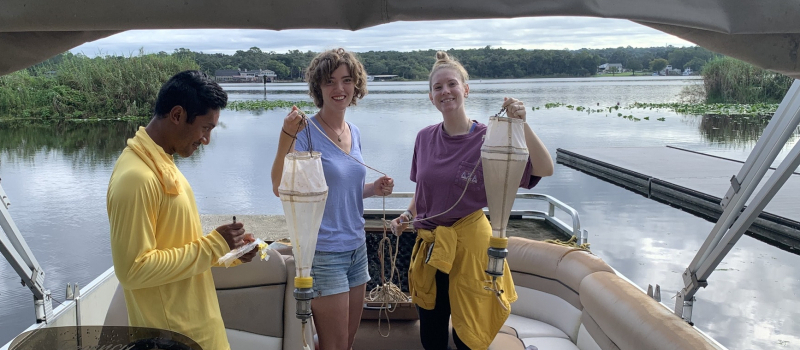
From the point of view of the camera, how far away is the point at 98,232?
37.4 ft

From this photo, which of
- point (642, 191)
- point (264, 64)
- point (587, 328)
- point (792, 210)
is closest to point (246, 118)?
point (264, 64)

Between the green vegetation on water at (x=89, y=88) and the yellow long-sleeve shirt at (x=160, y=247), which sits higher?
the yellow long-sleeve shirt at (x=160, y=247)

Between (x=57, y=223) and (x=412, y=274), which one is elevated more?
(x=412, y=274)

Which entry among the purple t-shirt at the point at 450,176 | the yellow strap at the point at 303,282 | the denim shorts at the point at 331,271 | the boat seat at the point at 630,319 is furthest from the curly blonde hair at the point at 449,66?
the boat seat at the point at 630,319

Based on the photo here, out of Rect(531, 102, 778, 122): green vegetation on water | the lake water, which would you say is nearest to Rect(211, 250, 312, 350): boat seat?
the lake water

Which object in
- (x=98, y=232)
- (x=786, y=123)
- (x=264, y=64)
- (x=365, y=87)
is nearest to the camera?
(x=786, y=123)

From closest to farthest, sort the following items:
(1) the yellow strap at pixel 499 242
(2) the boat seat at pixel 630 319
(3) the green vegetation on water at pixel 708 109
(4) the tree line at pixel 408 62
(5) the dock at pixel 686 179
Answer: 1. (1) the yellow strap at pixel 499 242
2. (2) the boat seat at pixel 630 319
3. (4) the tree line at pixel 408 62
4. (5) the dock at pixel 686 179
5. (3) the green vegetation on water at pixel 708 109

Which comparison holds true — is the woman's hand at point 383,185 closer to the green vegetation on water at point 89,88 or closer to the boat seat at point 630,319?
the boat seat at point 630,319

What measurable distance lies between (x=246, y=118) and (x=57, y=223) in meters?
16.2

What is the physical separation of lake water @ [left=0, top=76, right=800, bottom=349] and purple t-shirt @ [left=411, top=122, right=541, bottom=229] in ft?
18.2

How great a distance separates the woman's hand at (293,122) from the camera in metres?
2.03

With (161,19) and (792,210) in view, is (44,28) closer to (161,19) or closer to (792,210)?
(161,19)

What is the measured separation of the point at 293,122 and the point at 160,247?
606 millimetres

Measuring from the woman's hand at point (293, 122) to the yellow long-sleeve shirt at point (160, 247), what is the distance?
0.41 meters
